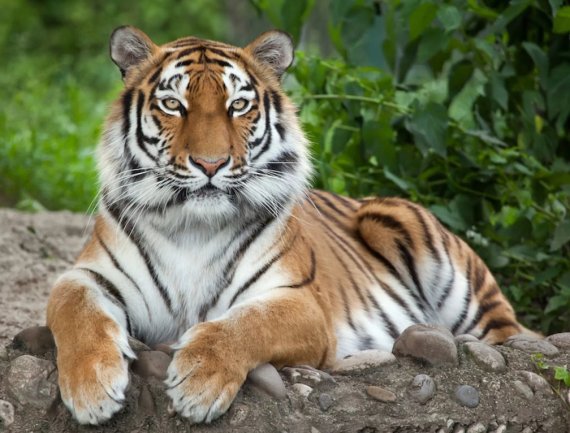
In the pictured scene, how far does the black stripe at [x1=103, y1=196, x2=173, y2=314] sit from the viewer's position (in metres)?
3.59

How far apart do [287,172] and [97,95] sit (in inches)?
344

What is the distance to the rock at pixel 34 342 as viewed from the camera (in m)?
3.38

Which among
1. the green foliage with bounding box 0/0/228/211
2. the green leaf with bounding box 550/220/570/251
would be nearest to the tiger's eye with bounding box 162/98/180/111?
the green foliage with bounding box 0/0/228/211

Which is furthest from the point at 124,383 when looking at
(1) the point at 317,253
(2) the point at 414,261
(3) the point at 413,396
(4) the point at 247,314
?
(2) the point at 414,261

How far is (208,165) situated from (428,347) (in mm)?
953

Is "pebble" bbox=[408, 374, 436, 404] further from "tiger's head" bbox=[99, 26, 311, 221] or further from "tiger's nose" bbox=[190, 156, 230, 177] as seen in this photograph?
"tiger's nose" bbox=[190, 156, 230, 177]

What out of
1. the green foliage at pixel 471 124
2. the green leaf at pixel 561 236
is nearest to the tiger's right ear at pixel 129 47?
the green foliage at pixel 471 124

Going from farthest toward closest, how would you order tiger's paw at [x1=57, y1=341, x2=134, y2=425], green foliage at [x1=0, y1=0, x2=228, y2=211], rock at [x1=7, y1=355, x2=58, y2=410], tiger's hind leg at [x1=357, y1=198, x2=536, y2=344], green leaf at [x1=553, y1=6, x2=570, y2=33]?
1. green foliage at [x1=0, y1=0, x2=228, y2=211]
2. tiger's hind leg at [x1=357, y1=198, x2=536, y2=344]
3. green leaf at [x1=553, y1=6, x2=570, y2=33]
4. rock at [x1=7, y1=355, x2=58, y2=410]
5. tiger's paw at [x1=57, y1=341, x2=134, y2=425]

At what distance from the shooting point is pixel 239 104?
359 centimetres

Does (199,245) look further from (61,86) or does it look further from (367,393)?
(61,86)

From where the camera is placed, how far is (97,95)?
12102mm

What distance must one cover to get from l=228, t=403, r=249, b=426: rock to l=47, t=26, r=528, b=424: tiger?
8 centimetres

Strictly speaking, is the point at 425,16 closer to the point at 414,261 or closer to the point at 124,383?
the point at 414,261

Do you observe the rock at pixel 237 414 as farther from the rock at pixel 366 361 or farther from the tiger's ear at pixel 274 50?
the tiger's ear at pixel 274 50
